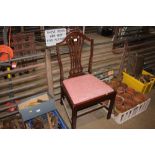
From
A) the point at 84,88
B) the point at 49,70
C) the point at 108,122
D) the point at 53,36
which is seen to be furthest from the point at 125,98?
the point at 53,36

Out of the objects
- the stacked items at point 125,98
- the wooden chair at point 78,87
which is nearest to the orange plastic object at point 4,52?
the wooden chair at point 78,87

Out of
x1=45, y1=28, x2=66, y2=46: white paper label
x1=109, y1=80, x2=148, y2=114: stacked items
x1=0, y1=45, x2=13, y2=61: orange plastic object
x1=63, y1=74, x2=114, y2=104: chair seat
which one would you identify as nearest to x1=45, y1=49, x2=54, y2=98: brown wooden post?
x1=45, y1=28, x2=66, y2=46: white paper label

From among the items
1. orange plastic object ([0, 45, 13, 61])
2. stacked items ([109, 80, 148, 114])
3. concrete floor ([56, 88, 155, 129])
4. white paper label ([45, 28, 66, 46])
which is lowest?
concrete floor ([56, 88, 155, 129])

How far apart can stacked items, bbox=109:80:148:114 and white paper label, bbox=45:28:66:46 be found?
122cm

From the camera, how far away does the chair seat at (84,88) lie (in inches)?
77.8

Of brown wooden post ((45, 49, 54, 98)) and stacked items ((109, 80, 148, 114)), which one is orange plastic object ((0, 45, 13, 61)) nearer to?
brown wooden post ((45, 49, 54, 98))

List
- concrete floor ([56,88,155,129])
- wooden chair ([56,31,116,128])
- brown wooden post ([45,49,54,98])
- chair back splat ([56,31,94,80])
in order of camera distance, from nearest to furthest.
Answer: wooden chair ([56,31,116,128]) < chair back splat ([56,31,94,80]) < brown wooden post ([45,49,54,98]) < concrete floor ([56,88,155,129])

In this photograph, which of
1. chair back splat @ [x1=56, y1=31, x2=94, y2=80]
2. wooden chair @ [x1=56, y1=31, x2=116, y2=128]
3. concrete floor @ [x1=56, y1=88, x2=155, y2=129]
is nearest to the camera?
wooden chair @ [x1=56, y1=31, x2=116, y2=128]

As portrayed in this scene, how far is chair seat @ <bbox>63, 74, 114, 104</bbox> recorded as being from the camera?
198 cm

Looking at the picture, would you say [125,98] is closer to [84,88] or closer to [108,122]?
[108,122]

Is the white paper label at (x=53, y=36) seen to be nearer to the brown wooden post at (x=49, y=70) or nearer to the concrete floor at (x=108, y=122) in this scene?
the brown wooden post at (x=49, y=70)

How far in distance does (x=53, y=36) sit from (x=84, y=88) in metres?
0.86

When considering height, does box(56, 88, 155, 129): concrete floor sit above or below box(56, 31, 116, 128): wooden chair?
below

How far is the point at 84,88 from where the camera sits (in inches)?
82.0
